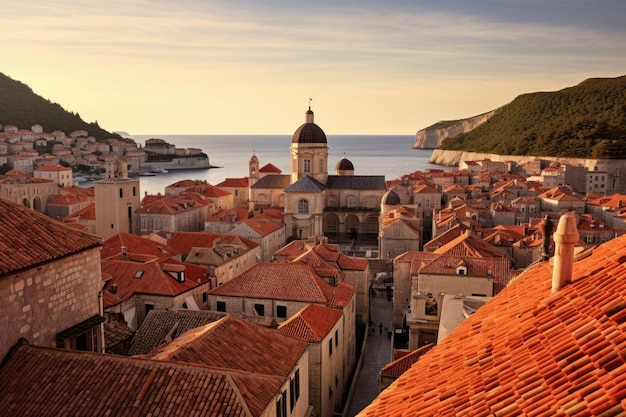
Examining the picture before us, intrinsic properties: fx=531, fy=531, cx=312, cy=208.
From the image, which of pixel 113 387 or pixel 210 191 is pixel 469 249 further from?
pixel 210 191

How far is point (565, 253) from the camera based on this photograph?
461 centimetres

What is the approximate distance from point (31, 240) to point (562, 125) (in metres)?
127

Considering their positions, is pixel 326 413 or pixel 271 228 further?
pixel 271 228

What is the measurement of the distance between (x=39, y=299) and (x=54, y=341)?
3.23ft

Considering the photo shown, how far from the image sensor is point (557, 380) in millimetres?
3211

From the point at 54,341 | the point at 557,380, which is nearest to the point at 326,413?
the point at 54,341

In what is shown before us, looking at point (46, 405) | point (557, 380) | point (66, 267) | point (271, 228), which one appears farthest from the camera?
point (271, 228)

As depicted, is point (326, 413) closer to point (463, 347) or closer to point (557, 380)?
point (463, 347)

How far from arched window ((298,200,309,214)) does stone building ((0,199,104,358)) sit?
135 feet

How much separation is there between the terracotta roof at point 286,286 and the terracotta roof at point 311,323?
1.56 meters

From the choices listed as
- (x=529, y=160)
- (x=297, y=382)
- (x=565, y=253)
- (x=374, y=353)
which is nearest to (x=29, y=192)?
(x=374, y=353)

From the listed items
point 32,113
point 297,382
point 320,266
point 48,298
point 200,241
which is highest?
point 32,113

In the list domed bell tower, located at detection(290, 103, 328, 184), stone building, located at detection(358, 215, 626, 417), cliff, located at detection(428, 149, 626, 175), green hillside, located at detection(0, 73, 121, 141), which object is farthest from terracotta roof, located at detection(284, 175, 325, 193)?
green hillside, located at detection(0, 73, 121, 141)

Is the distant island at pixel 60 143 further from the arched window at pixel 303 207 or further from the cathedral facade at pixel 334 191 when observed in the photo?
the arched window at pixel 303 207
